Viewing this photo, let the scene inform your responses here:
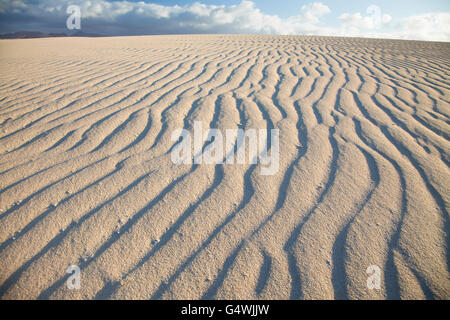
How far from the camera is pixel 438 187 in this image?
Result: 1552 millimetres

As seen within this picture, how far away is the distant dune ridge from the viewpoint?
3.52 ft

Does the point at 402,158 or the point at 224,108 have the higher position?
the point at 224,108

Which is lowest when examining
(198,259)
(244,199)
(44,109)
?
(198,259)

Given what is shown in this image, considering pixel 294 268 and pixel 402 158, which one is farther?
pixel 402 158

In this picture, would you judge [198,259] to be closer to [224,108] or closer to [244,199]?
[244,199]

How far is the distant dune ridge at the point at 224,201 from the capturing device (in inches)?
42.3

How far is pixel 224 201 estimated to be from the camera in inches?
57.4

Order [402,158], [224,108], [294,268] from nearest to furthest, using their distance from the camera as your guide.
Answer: [294,268] → [402,158] → [224,108]

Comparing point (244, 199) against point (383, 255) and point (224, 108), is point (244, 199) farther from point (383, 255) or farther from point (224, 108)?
point (224, 108)
